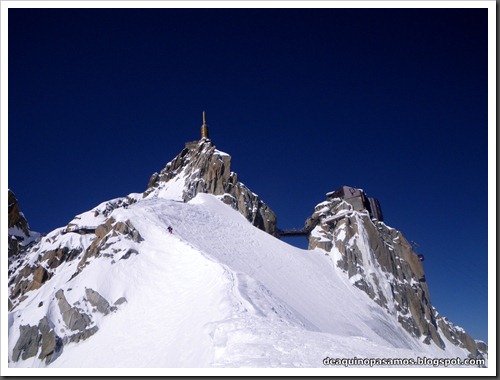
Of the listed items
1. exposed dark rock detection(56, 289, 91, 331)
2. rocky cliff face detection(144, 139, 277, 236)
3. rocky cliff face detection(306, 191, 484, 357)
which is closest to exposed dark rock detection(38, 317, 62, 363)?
exposed dark rock detection(56, 289, 91, 331)

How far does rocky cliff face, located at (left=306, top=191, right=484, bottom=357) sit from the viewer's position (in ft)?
215

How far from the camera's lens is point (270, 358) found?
11.6m

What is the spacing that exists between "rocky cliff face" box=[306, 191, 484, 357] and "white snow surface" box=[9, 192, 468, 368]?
3.57 meters

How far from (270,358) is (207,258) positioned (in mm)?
21710

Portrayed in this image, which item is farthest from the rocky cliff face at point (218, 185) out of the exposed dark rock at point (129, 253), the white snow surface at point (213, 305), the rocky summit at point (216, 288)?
the exposed dark rock at point (129, 253)

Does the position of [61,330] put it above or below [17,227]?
below

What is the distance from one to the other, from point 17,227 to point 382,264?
299ft

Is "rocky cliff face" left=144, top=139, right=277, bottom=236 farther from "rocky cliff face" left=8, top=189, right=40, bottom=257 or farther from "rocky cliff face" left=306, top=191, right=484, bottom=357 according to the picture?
"rocky cliff face" left=8, top=189, right=40, bottom=257

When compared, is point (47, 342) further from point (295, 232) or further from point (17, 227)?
point (17, 227)

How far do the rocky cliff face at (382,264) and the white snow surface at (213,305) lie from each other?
3.57m

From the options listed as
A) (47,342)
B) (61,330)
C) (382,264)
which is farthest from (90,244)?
(382,264)

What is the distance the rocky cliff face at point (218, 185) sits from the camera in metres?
76.9

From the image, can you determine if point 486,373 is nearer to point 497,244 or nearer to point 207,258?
point 497,244

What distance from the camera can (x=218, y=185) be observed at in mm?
79062
